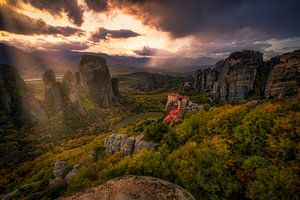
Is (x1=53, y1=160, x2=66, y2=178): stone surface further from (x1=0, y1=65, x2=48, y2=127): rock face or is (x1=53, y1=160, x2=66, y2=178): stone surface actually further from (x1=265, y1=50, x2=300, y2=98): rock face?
(x1=0, y1=65, x2=48, y2=127): rock face

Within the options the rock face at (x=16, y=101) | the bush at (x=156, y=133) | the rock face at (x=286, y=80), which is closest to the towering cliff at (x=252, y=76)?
the rock face at (x=286, y=80)

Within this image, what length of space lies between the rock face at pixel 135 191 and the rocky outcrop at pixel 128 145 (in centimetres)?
2209

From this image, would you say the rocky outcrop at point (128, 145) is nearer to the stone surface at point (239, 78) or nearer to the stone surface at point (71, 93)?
the stone surface at point (239, 78)

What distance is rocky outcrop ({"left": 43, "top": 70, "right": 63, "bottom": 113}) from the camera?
465 feet

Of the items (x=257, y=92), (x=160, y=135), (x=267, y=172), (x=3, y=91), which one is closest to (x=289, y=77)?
(x=257, y=92)

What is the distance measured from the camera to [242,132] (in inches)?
→ 1145

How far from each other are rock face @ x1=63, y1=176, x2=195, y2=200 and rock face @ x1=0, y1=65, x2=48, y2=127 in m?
127

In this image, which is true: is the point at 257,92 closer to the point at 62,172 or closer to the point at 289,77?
the point at 289,77

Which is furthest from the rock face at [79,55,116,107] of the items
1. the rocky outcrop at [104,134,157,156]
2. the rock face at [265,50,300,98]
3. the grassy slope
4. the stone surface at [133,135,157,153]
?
the grassy slope

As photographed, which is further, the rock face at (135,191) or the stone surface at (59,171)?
the stone surface at (59,171)

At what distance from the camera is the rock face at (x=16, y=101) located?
115875 mm

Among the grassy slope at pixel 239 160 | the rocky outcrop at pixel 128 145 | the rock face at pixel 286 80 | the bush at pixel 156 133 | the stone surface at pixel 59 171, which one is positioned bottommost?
the stone surface at pixel 59 171

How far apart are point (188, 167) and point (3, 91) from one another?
5337 inches

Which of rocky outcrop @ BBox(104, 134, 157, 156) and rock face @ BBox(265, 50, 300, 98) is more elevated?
rock face @ BBox(265, 50, 300, 98)
